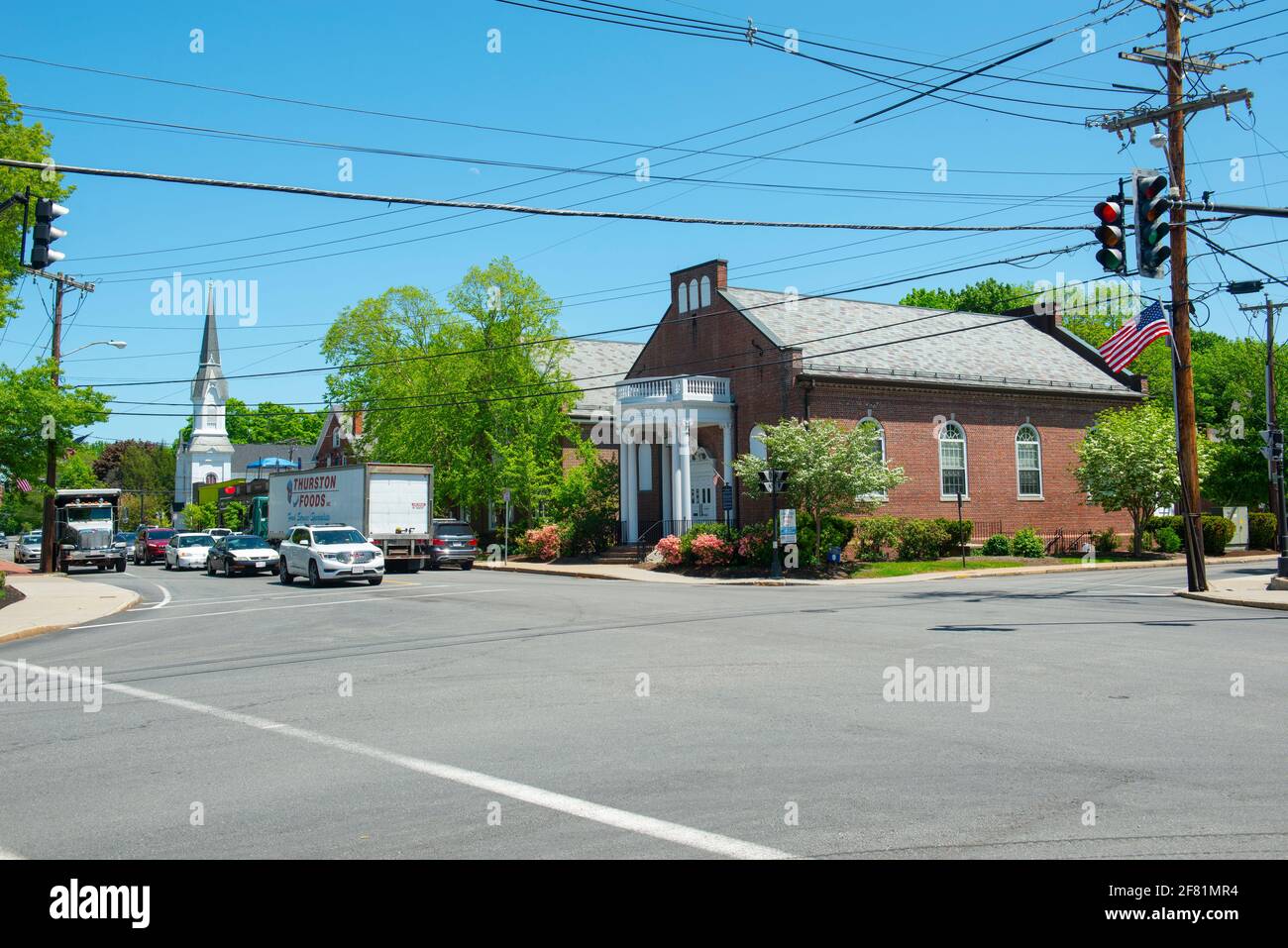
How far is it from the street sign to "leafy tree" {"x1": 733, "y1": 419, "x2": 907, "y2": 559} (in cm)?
128

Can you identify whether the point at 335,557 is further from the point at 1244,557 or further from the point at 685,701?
the point at 1244,557

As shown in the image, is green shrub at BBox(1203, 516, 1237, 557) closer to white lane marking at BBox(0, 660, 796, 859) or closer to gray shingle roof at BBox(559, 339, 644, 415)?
gray shingle roof at BBox(559, 339, 644, 415)

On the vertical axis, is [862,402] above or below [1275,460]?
above

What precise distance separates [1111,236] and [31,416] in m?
33.2

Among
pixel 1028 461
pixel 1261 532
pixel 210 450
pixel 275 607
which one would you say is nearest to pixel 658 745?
pixel 275 607

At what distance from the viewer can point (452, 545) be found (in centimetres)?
3997

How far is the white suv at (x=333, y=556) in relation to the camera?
2947 centimetres

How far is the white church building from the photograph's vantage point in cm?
12056

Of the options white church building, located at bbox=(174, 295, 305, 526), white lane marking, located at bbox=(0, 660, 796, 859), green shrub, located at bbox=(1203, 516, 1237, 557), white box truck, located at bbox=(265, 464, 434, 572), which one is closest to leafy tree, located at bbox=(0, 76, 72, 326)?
white box truck, located at bbox=(265, 464, 434, 572)

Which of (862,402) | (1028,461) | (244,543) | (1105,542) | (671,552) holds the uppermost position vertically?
(862,402)

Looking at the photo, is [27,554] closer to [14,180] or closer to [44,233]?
[14,180]

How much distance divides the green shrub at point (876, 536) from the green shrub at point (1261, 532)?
18.8 meters

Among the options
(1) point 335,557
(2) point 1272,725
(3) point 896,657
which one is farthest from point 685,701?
(1) point 335,557

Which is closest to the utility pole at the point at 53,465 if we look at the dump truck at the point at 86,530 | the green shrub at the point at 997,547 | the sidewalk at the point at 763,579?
the dump truck at the point at 86,530
